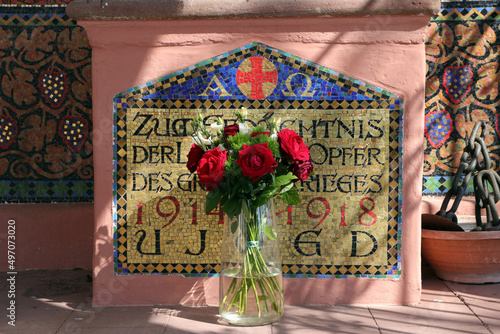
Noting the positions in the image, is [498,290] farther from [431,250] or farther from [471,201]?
[471,201]

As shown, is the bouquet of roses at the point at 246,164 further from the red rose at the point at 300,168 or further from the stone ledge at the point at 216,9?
the stone ledge at the point at 216,9

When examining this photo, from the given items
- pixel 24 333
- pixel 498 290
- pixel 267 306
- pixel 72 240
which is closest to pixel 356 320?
pixel 267 306

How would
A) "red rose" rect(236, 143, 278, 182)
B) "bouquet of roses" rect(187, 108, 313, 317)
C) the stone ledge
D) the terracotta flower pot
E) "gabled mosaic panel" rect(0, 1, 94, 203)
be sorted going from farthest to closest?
"gabled mosaic panel" rect(0, 1, 94, 203), the terracotta flower pot, the stone ledge, "bouquet of roses" rect(187, 108, 313, 317), "red rose" rect(236, 143, 278, 182)

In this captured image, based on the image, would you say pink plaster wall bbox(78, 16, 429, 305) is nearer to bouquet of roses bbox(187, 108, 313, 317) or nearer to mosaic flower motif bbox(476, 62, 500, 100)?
bouquet of roses bbox(187, 108, 313, 317)

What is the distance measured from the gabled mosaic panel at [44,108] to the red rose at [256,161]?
6.29 ft

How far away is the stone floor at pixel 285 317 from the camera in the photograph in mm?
3168

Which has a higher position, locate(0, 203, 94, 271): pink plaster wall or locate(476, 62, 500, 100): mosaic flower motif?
locate(476, 62, 500, 100): mosaic flower motif

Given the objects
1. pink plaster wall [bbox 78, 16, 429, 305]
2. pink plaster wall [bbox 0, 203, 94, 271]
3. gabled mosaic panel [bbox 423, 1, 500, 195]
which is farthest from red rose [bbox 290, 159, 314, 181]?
pink plaster wall [bbox 0, 203, 94, 271]

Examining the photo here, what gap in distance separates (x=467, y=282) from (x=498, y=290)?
0.69 ft

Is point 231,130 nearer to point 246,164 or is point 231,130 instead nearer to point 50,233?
point 246,164

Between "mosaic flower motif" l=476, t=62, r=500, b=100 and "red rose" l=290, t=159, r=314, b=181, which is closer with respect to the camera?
"red rose" l=290, t=159, r=314, b=181

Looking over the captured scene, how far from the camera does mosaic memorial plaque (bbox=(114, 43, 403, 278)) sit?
355 centimetres

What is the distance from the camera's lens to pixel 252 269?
3191mm

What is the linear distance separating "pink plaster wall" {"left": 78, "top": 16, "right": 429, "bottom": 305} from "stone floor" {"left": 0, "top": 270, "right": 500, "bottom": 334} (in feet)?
0.69
